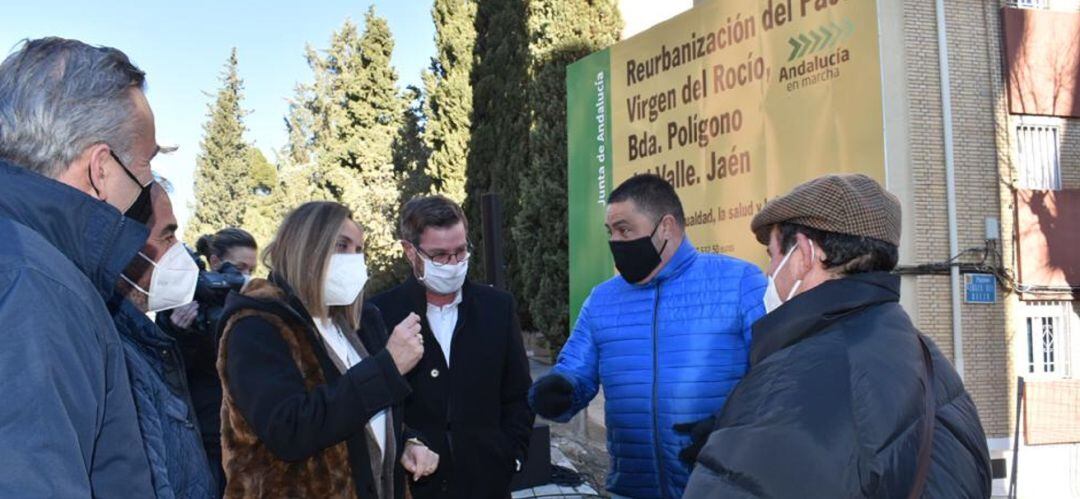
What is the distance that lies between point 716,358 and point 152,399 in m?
2.03

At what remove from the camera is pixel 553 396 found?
3.41 m

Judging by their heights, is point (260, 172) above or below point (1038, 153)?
above

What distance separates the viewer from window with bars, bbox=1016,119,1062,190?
16.7m

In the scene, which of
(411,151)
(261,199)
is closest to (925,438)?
(411,151)

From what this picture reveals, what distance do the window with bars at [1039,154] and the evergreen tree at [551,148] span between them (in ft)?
27.4

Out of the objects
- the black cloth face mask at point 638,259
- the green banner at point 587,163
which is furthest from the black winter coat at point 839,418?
the green banner at point 587,163

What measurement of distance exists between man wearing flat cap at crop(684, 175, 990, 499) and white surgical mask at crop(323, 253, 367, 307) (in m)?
1.67

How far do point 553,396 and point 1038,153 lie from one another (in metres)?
16.6

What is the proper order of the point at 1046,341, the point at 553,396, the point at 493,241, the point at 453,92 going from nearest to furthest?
the point at 553,396
the point at 493,241
the point at 1046,341
the point at 453,92

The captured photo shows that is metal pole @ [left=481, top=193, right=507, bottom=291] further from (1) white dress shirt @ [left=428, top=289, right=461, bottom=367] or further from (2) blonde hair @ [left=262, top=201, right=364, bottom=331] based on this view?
(2) blonde hair @ [left=262, top=201, right=364, bottom=331]

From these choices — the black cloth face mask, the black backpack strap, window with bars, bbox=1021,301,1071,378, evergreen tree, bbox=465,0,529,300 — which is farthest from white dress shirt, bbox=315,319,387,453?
evergreen tree, bbox=465,0,529,300

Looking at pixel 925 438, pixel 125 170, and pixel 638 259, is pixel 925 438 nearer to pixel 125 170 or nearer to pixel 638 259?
pixel 125 170

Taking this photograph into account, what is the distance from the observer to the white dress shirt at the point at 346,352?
2.99 metres

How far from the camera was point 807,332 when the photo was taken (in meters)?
1.74
